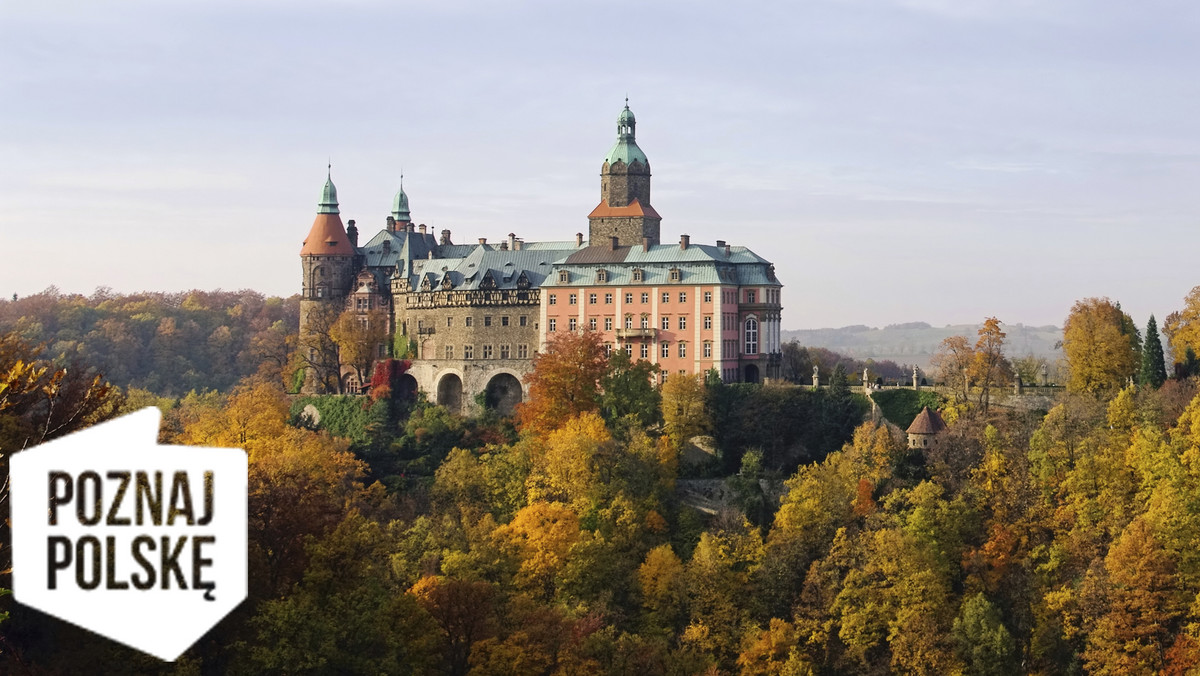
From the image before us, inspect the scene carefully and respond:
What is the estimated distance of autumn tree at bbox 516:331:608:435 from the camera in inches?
2815

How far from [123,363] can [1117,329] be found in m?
72.0

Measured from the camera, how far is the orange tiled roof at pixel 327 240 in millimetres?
85125

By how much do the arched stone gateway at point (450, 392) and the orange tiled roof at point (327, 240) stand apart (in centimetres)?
901

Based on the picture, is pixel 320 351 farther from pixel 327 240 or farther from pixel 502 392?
pixel 502 392

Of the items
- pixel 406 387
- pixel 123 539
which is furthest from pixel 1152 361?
pixel 123 539

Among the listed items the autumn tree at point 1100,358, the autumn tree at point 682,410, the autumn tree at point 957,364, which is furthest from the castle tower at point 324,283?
the autumn tree at point 1100,358

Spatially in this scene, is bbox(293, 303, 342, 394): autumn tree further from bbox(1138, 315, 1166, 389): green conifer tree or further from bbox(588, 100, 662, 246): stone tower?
bbox(1138, 315, 1166, 389): green conifer tree

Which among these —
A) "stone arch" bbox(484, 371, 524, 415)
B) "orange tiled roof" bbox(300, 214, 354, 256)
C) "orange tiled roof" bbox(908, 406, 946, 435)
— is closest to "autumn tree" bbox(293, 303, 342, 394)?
"orange tiled roof" bbox(300, 214, 354, 256)

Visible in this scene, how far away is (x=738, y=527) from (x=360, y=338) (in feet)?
84.6

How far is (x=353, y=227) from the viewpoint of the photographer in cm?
8731

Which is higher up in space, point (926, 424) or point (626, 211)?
point (626, 211)

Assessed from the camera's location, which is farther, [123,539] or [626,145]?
[626,145]

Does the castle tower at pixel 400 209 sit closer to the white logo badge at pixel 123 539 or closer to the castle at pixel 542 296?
the castle at pixel 542 296

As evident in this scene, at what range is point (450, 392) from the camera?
81.6 m
